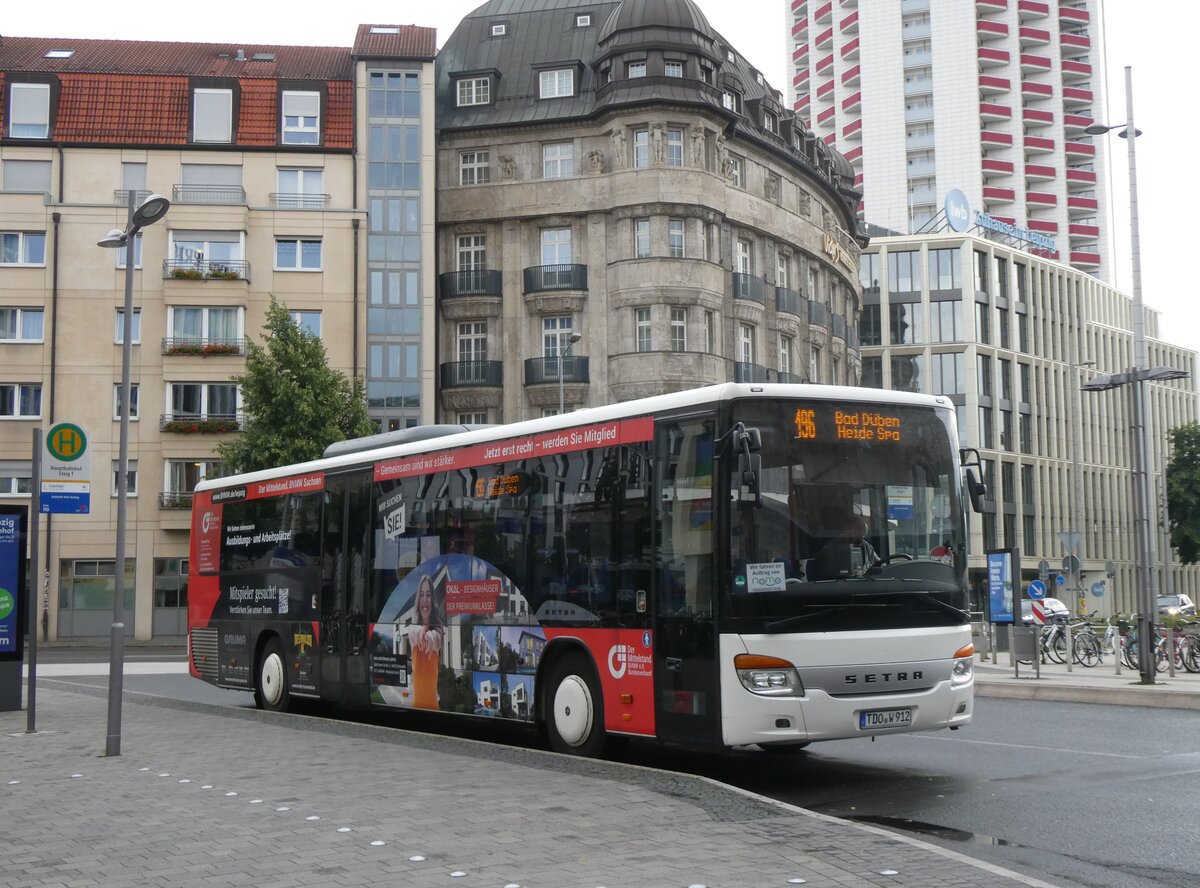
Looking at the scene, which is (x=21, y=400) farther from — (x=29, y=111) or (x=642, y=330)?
(x=642, y=330)

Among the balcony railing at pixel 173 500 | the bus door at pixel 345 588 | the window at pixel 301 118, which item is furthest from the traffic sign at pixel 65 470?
the window at pixel 301 118

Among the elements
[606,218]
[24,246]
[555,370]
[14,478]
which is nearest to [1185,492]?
[606,218]

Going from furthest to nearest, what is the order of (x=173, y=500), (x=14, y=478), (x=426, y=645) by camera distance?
(x=173, y=500) → (x=14, y=478) → (x=426, y=645)

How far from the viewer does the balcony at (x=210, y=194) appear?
175ft

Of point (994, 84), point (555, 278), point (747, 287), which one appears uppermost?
point (994, 84)

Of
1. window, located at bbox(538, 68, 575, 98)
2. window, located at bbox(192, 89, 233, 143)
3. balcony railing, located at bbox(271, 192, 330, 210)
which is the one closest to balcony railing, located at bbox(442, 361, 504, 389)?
balcony railing, located at bbox(271, 192, 330, 210)

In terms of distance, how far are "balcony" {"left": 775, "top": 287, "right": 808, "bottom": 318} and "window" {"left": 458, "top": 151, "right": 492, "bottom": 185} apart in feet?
40.4

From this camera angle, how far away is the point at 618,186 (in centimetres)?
5375

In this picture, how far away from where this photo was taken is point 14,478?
50.9m

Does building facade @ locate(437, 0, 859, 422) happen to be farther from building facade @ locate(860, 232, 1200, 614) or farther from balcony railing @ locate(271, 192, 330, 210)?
building facade @ locate(860, 232, 1200, 614)

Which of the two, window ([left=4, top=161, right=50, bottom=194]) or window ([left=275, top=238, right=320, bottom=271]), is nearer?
window ([left=4, top=161, right=50, bottom=194])

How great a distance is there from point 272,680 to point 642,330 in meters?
35.6

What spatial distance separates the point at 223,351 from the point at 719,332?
17949 millimetres

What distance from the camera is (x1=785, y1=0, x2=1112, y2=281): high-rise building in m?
107
